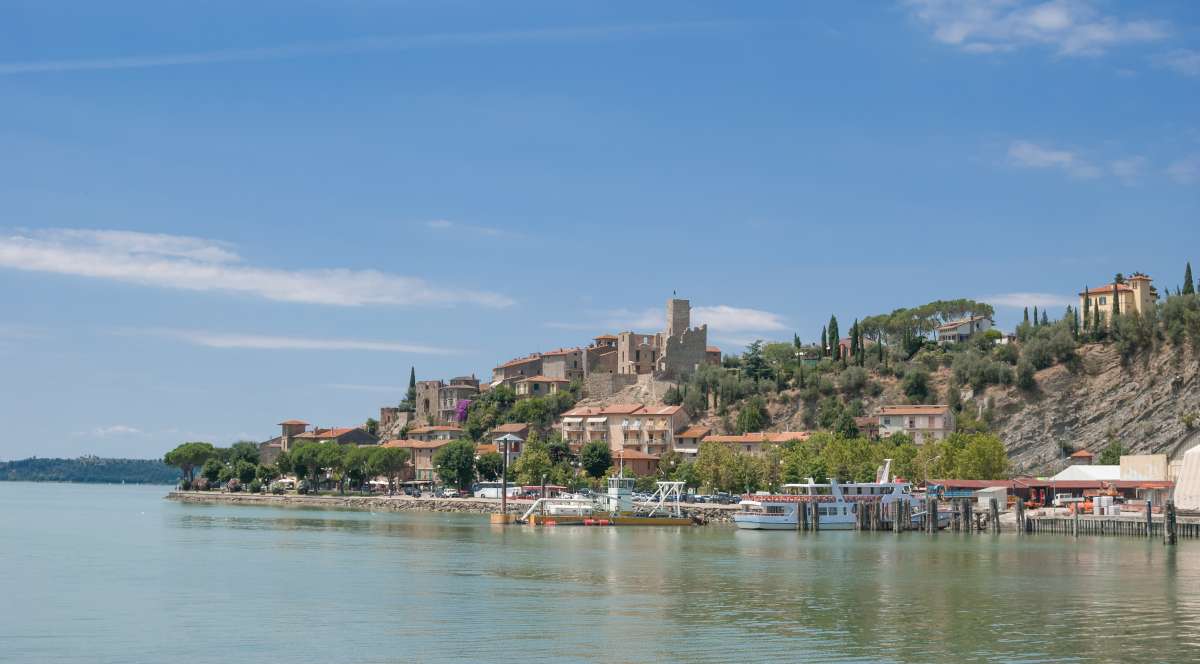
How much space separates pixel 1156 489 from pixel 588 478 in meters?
56.5

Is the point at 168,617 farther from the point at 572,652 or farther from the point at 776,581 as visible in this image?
the point at 776,581

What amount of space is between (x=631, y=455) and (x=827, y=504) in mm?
48801

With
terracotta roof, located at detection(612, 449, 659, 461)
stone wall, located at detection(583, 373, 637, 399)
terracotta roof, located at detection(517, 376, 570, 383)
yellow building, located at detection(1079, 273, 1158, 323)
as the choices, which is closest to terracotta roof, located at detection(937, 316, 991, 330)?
yellow building, located at detection(1079, 273, 1158, 323)

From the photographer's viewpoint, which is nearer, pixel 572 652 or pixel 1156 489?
pixel 572 652

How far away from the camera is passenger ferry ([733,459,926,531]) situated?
3376 inches

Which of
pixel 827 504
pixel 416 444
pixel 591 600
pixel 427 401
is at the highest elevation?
pixel 427 401

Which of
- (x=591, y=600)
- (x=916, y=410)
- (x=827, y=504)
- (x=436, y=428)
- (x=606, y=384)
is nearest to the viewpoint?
(x=591, y=600)

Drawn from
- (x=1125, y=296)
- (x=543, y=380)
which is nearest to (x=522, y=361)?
(x=543, y=380)

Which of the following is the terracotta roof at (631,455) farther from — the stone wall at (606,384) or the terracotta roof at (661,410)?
the stone wall at (606,384)

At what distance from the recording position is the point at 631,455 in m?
134

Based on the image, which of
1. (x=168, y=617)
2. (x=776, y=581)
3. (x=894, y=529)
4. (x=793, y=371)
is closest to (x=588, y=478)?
(x=793, y=371)

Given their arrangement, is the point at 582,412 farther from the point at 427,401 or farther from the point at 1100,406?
the point at 1100,406

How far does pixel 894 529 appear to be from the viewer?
276 ft

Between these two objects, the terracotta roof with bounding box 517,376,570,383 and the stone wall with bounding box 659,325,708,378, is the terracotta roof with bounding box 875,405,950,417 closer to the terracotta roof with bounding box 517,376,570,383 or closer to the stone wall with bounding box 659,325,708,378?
the stone wall with bounding box 659,325,708,378
